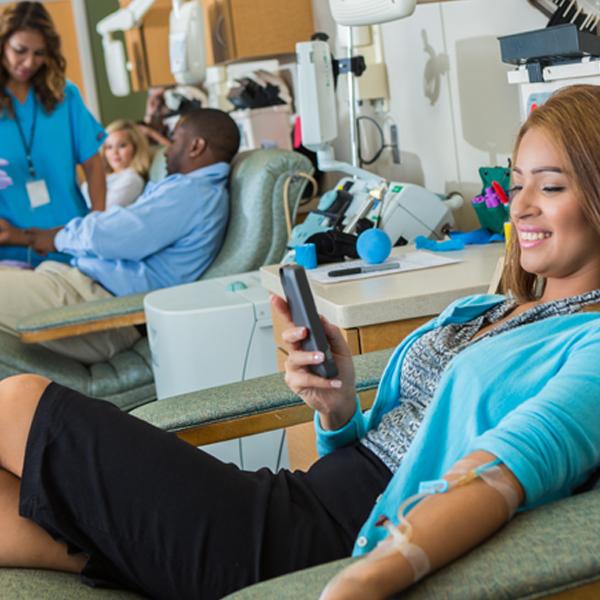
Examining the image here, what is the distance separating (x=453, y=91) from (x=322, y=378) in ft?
5.75

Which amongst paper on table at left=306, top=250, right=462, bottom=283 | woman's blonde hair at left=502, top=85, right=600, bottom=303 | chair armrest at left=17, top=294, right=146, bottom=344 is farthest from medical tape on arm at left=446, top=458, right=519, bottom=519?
chair armrest at left=17, top=294, right=146, bottom=344

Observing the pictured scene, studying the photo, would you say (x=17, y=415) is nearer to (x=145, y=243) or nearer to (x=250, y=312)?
(x=250, y=312)

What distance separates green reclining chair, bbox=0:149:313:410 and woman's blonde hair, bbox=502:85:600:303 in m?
1.74

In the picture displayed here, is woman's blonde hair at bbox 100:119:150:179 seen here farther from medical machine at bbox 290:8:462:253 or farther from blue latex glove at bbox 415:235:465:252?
blue latex glove at bbox 415:235:465:252

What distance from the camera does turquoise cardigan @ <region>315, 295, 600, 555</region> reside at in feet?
3.46

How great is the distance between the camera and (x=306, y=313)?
4.23ft

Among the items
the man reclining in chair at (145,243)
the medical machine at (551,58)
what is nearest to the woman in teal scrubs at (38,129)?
the man reclining in chair at (145,243)

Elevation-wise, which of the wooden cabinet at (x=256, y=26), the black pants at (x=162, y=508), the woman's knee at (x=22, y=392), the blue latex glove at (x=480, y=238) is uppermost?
the wooden cabinet at (x=256, y=26)

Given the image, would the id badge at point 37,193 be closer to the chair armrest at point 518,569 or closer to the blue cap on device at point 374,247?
the blue cap on device at point 374,247

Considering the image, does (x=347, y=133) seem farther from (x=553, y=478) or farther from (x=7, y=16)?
(x=553, y=478)

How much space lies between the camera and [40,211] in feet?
13.1

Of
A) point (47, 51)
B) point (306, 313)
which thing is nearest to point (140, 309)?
point (47, 51)

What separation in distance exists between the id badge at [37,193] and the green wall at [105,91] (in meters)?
3.53

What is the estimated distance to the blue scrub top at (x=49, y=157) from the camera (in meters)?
3.90
